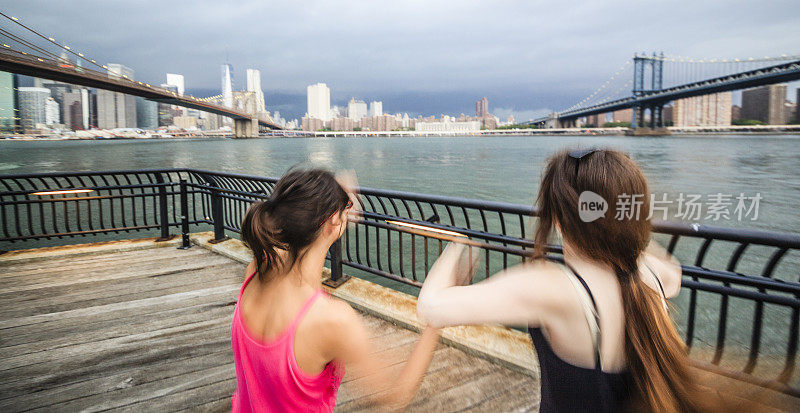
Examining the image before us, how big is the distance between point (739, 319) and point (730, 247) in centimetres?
634

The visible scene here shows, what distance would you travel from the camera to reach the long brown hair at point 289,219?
1128 millimetres

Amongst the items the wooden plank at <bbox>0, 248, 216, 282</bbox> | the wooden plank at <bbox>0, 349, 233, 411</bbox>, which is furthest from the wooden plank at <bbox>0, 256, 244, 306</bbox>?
the wooden plank at <bbox>0, 349, 233, 411</bbox>

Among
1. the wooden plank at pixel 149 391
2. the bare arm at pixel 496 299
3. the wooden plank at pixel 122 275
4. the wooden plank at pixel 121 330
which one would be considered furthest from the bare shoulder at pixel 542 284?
the wooden plank at pixel 122 275

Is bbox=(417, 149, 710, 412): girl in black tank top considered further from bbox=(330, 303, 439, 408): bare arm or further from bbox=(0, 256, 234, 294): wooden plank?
bbox=(0, 256, 234, 294): wooden plank

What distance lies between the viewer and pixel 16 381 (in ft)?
8.59

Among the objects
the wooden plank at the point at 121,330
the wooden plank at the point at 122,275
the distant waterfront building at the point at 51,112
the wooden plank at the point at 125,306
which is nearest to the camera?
the wooden plank at the point at 121,330

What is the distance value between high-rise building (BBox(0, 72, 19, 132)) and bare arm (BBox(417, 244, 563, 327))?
158 ft

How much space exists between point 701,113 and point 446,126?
263ft

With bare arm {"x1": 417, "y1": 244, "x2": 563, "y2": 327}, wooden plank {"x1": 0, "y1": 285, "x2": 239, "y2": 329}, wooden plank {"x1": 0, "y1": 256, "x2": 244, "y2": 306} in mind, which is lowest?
wooden plank {"x1": 0, "y1": 285, "x2": 239, "y2": 329}

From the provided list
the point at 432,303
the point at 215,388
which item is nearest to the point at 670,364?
the point at 432,303

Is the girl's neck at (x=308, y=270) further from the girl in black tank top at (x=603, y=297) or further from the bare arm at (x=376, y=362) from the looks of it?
the girl in black tank top at (x=603, y=297)

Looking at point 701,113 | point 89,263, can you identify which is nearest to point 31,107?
point 89,263

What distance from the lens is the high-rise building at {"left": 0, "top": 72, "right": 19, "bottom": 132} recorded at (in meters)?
37.4

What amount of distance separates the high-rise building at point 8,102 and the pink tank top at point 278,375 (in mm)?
47782
